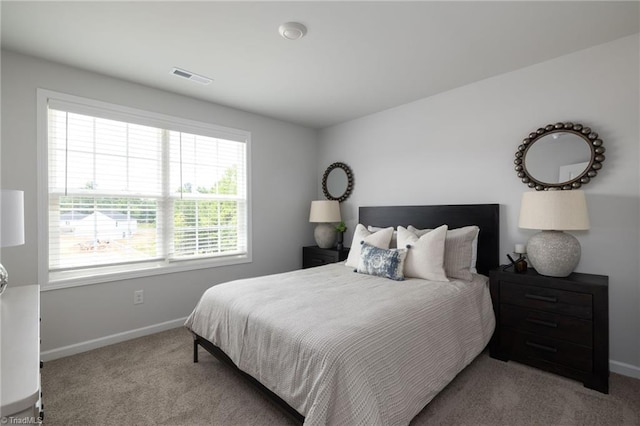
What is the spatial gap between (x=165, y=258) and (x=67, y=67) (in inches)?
76.5

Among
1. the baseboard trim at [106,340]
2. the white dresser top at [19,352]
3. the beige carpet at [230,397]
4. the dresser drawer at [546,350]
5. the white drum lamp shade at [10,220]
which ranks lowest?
the beige carpet at [230,397]

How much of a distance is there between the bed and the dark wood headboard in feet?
1.19

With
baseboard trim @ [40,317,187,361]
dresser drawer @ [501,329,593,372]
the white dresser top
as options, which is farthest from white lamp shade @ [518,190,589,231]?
baseboard trim @ [40,317,187,361]

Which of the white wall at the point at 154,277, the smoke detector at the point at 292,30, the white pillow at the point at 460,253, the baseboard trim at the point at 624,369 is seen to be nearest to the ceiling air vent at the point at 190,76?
the white wall at the point at 154,277

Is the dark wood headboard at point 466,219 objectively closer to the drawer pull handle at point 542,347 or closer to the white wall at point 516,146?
the white wall at point 516,146

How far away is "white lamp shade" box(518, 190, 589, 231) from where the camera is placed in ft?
6.95

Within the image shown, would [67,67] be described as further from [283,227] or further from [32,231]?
[283,227]

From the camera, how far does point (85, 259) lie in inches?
108

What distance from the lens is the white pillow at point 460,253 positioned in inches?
102

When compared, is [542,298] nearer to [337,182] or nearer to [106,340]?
[337,182]

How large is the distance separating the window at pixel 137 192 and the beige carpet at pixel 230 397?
0.95 metres

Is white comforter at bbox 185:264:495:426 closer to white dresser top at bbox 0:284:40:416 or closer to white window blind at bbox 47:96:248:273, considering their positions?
white dresser top at bbox 0:284:40:416

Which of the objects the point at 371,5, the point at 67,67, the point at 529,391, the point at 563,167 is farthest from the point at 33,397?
the point at 563,167

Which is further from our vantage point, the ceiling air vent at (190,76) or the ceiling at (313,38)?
the ceiling air vent at (190,76)
